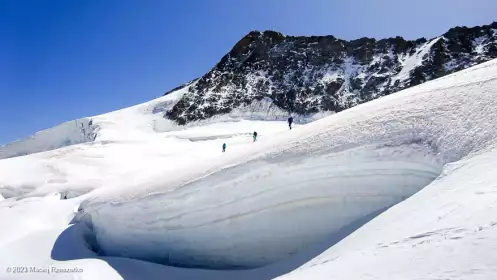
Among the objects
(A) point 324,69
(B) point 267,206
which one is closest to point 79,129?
(A) point 324,69

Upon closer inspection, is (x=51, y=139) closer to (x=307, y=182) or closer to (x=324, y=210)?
(x=307, y=182)

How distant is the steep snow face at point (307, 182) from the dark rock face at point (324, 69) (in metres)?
41.8

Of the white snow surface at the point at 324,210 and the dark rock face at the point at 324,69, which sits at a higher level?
the dark rock face at the point at 324,69

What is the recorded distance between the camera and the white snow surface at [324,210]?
345 cm

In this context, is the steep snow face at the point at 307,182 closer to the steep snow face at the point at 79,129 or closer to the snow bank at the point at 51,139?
the steep snow face at the point at 79,129

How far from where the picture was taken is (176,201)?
750 cm

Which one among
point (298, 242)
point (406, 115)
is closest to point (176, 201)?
point (298, 242)

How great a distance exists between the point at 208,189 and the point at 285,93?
46.8 m

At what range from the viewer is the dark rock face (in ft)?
163

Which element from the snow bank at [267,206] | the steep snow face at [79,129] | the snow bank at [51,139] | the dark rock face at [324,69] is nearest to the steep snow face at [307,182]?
the snow bank at [267,206]

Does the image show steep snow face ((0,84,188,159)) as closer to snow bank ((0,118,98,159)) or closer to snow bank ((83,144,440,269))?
snow bank ((0,118,98,159))

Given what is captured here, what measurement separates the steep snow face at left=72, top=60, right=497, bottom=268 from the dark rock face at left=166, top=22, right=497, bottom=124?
41757 mm

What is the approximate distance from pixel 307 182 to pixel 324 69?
171ft

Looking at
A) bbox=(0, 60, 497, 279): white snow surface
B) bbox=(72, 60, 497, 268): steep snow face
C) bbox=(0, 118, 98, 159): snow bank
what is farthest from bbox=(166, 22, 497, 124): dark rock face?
bbox=(72, 60, 497, 268): steep snow face
